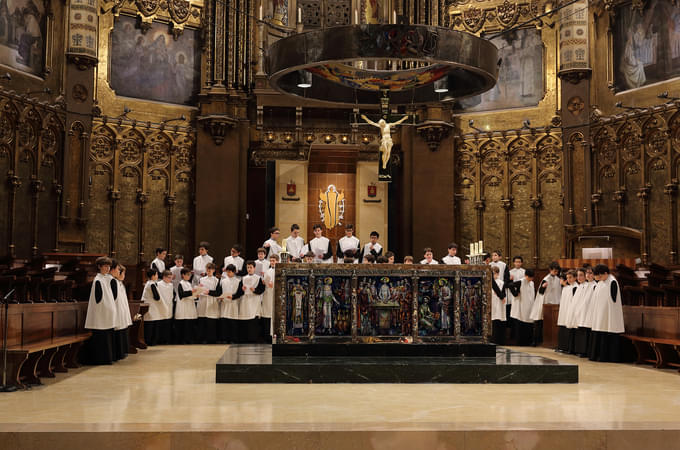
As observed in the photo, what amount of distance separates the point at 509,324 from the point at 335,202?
5691mm

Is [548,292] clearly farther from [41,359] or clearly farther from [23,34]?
[23,34]

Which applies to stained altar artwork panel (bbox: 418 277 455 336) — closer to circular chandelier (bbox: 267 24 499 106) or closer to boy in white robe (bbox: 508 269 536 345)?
circular chandelier (bbox: 267 24 499 106)

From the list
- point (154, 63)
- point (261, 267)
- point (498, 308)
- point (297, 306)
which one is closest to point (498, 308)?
point (498, 308)

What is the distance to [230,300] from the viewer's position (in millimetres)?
15430

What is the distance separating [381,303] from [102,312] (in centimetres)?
416

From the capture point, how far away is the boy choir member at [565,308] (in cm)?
1352

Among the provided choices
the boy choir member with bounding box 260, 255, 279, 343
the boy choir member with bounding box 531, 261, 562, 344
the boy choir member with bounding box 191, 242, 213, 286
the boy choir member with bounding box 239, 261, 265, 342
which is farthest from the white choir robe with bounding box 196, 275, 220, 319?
the boy choir member with bounding box 531, 261, 562, 344

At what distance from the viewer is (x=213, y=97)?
18609 mm

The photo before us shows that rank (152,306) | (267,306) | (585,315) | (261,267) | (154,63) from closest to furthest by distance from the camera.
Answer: (585,315) < (152,306) < (267,306) < (261,267) < (154,63)

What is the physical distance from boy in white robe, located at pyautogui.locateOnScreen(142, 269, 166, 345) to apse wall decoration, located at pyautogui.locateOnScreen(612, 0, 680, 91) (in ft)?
36.6

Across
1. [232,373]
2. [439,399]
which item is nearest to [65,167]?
[232,373]

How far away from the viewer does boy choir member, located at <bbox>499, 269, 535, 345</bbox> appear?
622 inches

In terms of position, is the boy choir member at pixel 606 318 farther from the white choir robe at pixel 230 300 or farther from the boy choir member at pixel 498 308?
the white choir robe at pixel 230 300

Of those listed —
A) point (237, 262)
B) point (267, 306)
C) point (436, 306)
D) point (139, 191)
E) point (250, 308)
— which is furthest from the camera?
point (139, 191)
